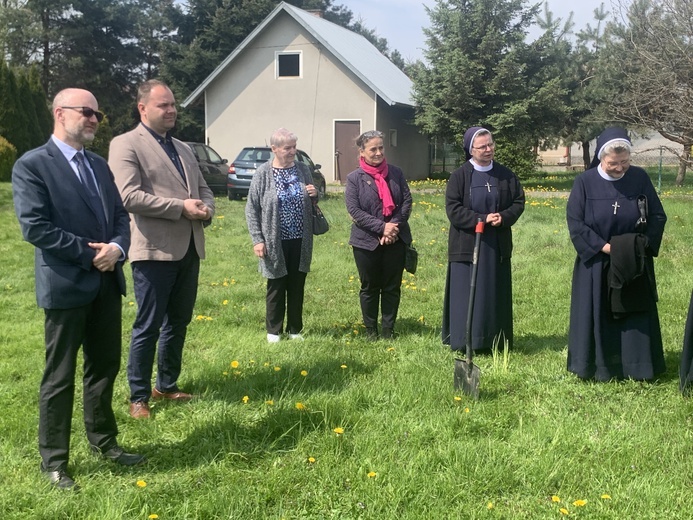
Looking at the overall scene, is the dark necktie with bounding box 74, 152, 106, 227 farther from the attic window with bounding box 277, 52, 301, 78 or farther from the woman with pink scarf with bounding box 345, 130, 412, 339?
the attic window with bounding box 277, 52, 301, 78

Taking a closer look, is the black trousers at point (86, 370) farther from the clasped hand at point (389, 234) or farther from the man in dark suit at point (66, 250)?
the clasped hand at point (389, 234)

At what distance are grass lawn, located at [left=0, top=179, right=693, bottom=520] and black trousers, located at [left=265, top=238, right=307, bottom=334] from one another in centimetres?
28

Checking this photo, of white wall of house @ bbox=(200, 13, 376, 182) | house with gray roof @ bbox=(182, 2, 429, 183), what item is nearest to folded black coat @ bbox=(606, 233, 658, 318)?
house with gray roof @ bbox=(182, 2, 429, 183)

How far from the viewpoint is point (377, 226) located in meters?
5.98

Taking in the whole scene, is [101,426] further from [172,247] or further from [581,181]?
[581,181]

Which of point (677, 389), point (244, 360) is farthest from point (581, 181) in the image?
point (244, 360)

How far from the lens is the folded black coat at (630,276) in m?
4.89

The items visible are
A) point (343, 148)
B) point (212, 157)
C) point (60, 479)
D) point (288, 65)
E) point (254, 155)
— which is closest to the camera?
point (60, 479)

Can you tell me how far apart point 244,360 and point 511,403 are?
2213 millimetres

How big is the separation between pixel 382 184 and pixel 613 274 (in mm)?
2176

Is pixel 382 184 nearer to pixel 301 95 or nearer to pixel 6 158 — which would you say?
pixel 6 158

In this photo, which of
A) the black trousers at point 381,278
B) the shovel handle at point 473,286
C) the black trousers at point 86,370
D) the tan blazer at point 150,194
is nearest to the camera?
the black trousers at point 86,370

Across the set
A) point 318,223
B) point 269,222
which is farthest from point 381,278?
point 269,222

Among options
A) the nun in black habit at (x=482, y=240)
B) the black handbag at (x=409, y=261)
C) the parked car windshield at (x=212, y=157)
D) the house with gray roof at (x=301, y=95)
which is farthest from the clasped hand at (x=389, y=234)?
the house with gray roof at (x=301, y=95)
